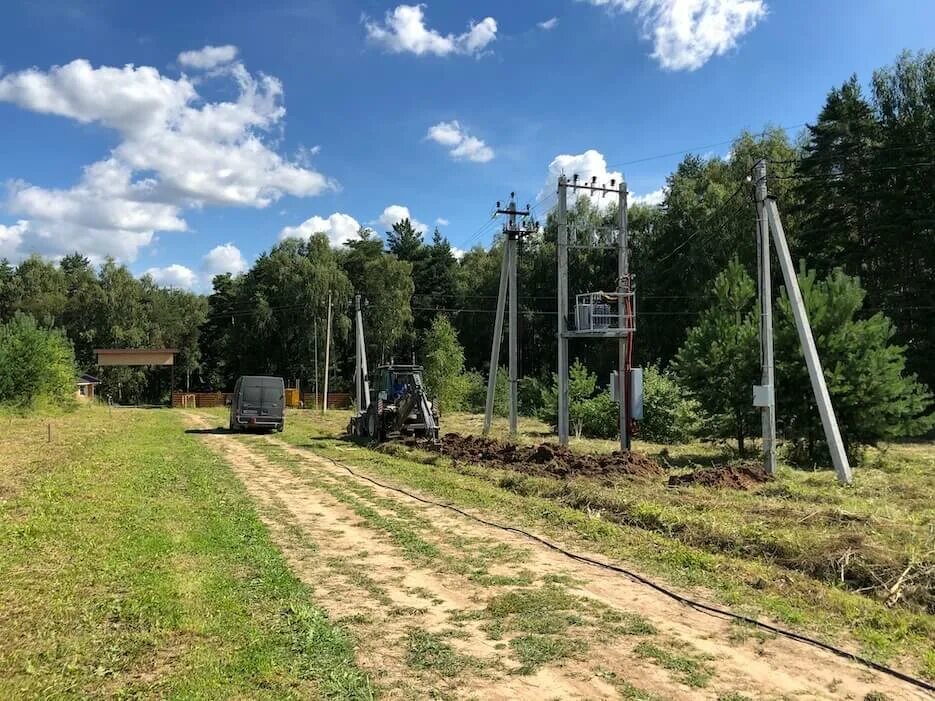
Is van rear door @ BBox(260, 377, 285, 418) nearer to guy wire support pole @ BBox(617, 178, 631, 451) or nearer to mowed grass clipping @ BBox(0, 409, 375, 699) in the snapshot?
guy wire support pole @ BBox(617, 178, 631, 451)

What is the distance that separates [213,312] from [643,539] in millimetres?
70522

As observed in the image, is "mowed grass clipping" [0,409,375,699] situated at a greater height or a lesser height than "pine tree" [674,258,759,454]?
lesser

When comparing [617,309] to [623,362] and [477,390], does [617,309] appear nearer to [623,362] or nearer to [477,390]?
[623,362]

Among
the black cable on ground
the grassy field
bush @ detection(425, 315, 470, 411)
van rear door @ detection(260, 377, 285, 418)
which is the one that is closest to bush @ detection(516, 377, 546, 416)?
bush @ detection(425, 315, 470, 411)

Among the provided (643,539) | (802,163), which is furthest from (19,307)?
(643,539)

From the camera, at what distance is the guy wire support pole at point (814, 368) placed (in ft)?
44.4

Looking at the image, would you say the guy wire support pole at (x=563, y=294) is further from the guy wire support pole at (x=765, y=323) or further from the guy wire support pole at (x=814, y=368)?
the guy wire support pole at (x=814, y=368)

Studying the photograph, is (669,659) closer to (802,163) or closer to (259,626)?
(259,626)

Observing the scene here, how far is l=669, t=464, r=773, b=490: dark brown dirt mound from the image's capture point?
41.4 feet

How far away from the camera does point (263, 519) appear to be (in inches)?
382

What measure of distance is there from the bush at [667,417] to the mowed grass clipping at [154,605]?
1793 cm

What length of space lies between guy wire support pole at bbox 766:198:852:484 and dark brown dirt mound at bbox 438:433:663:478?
3.42 meters

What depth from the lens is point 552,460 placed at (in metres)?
15.3

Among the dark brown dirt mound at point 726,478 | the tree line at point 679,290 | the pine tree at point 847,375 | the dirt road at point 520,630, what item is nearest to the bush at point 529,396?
the tree line at point 679,290
